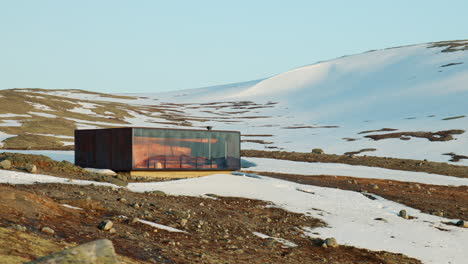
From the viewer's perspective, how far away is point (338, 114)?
14038 centimetres

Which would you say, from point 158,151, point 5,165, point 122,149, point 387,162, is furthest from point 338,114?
point 5,165

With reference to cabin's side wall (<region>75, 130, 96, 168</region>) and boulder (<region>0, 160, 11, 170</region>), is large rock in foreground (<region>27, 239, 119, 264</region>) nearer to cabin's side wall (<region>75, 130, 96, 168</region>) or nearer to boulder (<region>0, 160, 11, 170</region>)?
boulder (<region>0, 160, 11, 170</region>)

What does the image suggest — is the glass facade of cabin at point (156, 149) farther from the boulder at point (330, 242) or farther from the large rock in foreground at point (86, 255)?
the large rock in foreground at point (86, 255)

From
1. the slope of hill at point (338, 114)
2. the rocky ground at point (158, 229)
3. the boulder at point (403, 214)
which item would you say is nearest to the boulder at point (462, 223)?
the boulder at point (403, 214)

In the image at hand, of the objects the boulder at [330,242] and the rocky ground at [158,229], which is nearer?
the rocky ground at [158,229]

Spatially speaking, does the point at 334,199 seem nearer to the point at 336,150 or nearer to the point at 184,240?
the point at 184,240

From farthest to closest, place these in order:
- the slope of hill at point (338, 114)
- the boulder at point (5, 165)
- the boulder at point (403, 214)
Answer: the slope of hill at point (338, 114) < the boulder at point (5, 165) < the boulder at point (403, 214)

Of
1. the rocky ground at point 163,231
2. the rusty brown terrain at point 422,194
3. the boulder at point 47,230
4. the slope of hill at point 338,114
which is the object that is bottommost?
the rusty brown terrain at point 422,194

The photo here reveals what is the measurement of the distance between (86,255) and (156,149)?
32476mm

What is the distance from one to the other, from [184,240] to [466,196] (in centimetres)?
2916

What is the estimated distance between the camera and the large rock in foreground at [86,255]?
30.8 feet

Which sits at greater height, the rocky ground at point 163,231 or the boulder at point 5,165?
the boulder at point 5,165

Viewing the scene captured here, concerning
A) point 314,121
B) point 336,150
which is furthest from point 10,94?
point 336,150

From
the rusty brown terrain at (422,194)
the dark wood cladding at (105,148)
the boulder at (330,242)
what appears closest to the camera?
the boulder at (330,242)
